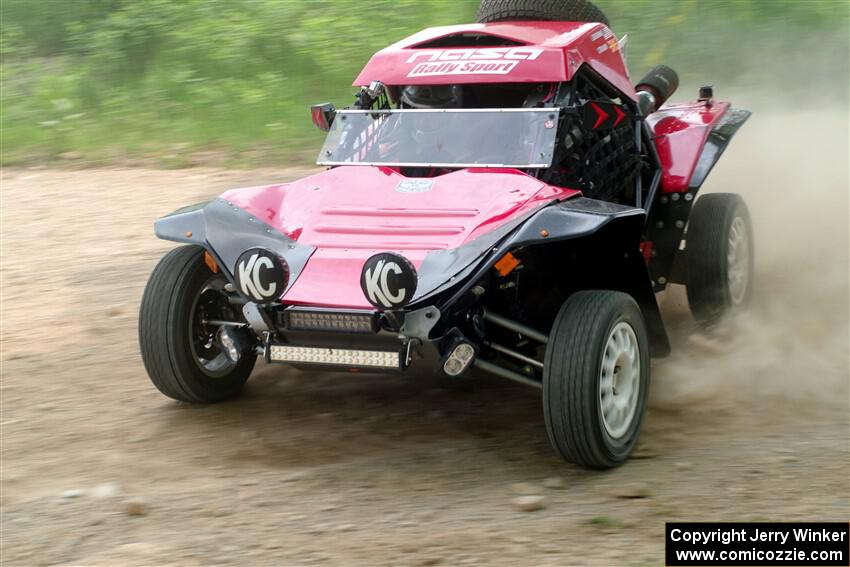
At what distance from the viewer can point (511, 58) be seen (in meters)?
6.41

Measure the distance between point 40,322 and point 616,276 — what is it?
3.88 m

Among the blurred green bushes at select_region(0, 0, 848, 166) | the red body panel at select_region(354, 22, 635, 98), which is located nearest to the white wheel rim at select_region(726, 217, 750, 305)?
the red body panel at select_region(354, 22, 635, 98)

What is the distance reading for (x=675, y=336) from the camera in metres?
7.43

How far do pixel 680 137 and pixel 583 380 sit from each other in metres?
2.84

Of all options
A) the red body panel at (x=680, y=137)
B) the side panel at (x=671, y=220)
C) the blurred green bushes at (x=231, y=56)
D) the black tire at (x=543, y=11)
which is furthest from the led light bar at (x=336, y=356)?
the blurred green bushes at (x=231, y=56)

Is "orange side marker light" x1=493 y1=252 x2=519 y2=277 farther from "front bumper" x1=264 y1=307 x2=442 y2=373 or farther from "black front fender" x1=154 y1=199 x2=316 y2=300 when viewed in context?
"black front fender" x1=154 y1=199 x2=316 y2=300

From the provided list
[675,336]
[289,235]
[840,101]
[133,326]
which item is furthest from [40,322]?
[840,101]

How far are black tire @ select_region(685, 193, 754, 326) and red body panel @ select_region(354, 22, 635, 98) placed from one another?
89 cm

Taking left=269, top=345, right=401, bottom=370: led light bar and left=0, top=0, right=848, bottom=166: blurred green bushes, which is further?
left=0, top=0, right=848, bottom=166: blurred green bushes

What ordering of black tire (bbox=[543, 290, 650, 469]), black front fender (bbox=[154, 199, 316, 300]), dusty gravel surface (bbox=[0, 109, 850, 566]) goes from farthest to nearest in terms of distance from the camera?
1. black front fender (bbox=[154, 199, 316, 300])
2. black tire (bbox=[543, 290, 650, 469])
3. dusty gravel surface (bbox=[0, 109, 850, 566])

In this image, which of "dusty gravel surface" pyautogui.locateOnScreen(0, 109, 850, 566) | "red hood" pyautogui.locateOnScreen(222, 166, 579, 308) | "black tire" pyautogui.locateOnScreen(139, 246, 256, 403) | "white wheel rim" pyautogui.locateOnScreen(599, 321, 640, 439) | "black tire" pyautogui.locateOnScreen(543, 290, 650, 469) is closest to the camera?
"dusty gravel surface" pyautogui.locateOnScreen(0, 109, 850, 566)

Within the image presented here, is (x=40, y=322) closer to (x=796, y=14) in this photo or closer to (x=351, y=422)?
(x=351, y=422)

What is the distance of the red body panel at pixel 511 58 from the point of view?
6324mm

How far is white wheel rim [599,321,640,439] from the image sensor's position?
513 cm
